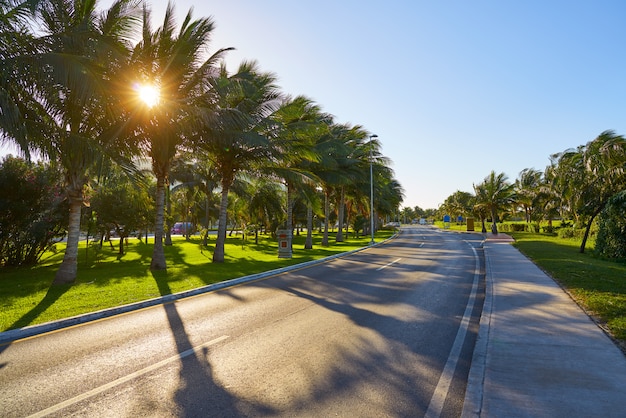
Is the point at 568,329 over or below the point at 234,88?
below

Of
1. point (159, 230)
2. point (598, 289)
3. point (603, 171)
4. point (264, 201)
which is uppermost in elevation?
point (603, 171)

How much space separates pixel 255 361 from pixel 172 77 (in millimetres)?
12368

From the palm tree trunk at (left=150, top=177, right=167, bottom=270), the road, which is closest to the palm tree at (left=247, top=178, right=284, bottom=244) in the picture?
the palm tree trunk at (left=150, top=177, right=167, bottom=270)

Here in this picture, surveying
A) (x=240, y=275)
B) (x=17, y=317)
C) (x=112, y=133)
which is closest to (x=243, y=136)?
(x=112, y=133)

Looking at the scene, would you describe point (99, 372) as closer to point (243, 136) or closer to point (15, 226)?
point (243, 136)

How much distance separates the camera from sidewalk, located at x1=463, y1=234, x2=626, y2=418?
3.63 meters

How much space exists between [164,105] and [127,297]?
7216mm

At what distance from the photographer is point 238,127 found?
14.9 metres

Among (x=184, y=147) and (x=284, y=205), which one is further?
(x=284, y=205)

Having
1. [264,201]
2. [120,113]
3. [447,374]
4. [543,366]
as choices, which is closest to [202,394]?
[447,374]

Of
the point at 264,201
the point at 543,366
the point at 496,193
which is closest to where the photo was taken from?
the point at 543,366

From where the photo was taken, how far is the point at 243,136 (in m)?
15.0

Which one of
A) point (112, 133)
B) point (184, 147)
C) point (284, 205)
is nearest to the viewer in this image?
point (112, 133)

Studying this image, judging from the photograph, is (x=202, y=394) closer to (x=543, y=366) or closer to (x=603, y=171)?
(x=543, y=366)
